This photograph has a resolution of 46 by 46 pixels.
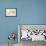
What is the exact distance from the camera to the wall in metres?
4.29

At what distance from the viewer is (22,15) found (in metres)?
4.31

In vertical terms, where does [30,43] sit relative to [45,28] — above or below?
below

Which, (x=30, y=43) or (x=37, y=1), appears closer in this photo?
(x=30, y=43)

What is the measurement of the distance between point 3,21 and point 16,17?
1.58 feet

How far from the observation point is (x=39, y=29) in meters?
4.13

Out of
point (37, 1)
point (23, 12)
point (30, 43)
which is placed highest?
point (37, 1)

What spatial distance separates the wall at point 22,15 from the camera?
429 cm

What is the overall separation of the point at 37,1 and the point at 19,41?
5.00 feet

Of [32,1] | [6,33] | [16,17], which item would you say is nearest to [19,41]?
[6,33]

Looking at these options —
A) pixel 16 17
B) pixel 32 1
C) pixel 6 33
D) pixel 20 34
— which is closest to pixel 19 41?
pixel 20 34

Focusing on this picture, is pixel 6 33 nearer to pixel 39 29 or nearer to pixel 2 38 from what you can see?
pixel 2 38

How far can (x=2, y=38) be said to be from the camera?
432cm

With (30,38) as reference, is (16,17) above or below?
above

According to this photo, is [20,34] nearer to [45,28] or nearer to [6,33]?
[6,33]
